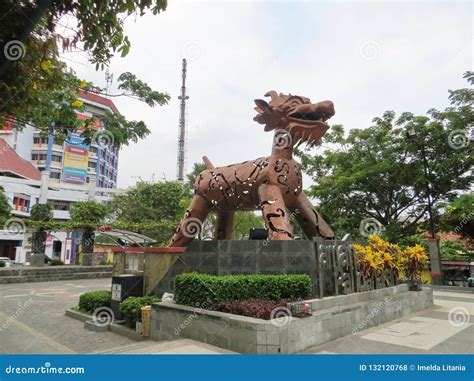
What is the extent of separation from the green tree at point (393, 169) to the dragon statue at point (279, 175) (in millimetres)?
9921

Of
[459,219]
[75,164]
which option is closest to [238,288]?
[459,219]

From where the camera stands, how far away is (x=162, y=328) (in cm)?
711

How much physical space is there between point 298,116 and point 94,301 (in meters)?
7.59

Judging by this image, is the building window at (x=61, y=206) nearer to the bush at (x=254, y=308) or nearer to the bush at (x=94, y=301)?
the bush at (x=94, y=301)

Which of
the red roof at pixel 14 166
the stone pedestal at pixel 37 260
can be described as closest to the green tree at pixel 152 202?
the stone pedestal at pixel 37 260

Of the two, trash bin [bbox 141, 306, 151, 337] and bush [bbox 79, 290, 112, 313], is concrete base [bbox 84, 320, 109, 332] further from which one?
trash bin [bbox 141, 306, 151, 337]

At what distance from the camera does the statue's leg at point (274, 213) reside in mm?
8169

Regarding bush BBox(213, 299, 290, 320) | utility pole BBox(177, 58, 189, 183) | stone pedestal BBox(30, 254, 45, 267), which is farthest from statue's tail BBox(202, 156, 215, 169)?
utility pole BBox(177, 58, 189, 183)

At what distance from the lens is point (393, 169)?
18.6 meters

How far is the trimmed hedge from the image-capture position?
22.3 ft

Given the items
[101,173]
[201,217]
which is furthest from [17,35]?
[101,173]

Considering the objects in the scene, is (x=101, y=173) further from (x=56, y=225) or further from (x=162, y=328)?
(x=162, y=328)

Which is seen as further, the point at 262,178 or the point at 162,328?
the point at 262,178

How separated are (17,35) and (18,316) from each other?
9.04 meters
